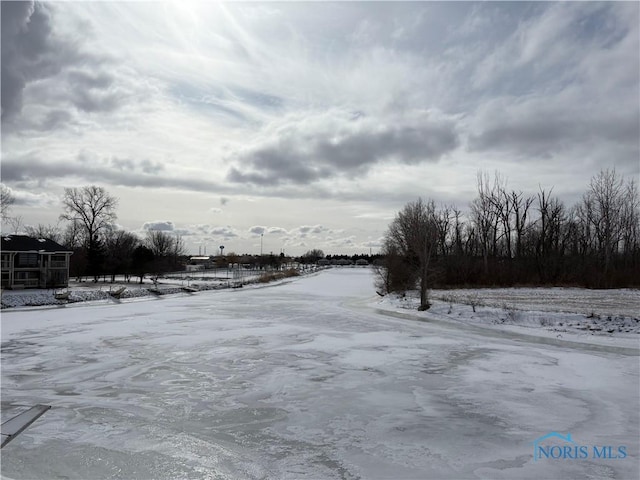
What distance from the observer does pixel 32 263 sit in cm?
3916

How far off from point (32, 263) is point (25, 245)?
182 centimetres

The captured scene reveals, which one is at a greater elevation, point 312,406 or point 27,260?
point 27,260

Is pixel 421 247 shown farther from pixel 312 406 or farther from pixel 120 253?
pixel 120 253

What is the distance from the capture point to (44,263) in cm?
3978

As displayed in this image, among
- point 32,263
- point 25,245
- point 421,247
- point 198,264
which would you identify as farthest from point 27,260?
point 198,264

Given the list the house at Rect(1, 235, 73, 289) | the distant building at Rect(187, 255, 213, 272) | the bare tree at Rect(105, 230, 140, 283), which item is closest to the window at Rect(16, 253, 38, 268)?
the house at Rect(1, 235, 73, 289)

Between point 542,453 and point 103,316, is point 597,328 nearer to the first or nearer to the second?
point 542,453

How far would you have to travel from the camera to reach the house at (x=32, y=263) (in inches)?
1457

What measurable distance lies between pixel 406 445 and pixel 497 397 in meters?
3.17

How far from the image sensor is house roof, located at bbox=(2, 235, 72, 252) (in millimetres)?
38156

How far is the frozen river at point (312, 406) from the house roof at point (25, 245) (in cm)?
2769

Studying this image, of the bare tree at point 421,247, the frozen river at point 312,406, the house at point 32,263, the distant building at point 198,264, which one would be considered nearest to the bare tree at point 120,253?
the house at point 32,263

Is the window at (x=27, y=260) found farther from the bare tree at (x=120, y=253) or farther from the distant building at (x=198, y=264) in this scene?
the distant building at (x=198, y=264)

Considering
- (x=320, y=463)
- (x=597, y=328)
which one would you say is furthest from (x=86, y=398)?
(x=597, y=328)
